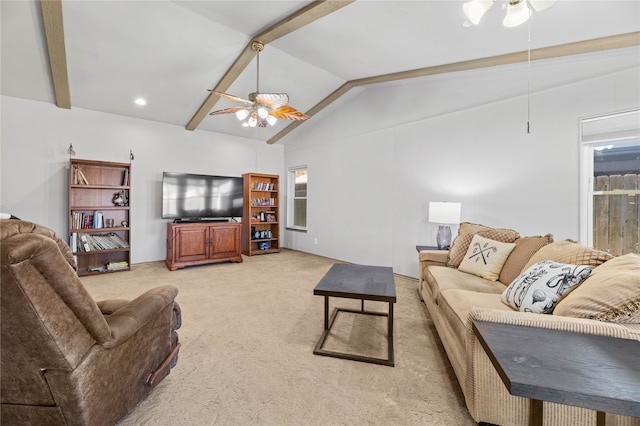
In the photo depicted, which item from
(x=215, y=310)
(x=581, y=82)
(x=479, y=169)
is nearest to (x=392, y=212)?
(x=479, y=169)

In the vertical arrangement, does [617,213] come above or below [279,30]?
below

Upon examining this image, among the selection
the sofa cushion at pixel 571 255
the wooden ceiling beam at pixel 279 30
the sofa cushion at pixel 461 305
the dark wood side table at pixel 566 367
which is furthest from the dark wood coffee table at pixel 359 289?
the wooden ceiling beam at pixel 279 30

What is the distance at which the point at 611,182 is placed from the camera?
2658 millimetres

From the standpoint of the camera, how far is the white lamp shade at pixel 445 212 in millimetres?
3314

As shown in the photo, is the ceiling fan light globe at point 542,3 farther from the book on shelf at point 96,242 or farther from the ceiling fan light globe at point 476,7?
the book on shelf at point 96,242

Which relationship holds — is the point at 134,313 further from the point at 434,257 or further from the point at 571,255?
the point at 434,257

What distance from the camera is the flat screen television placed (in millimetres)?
4730

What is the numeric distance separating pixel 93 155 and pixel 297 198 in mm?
3937

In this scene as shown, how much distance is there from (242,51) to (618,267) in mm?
4108

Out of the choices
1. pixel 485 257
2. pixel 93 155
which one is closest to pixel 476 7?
pixel 485 257

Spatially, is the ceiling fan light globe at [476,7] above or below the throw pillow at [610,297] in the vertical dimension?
above

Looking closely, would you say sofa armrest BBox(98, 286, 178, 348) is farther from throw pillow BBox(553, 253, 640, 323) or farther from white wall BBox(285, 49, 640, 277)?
white wall BBox(285, 49, 640, 277)

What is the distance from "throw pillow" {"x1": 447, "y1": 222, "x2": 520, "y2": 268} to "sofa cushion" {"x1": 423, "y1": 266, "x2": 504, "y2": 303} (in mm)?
168

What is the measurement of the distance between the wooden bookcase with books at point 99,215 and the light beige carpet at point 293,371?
136 centimetres
